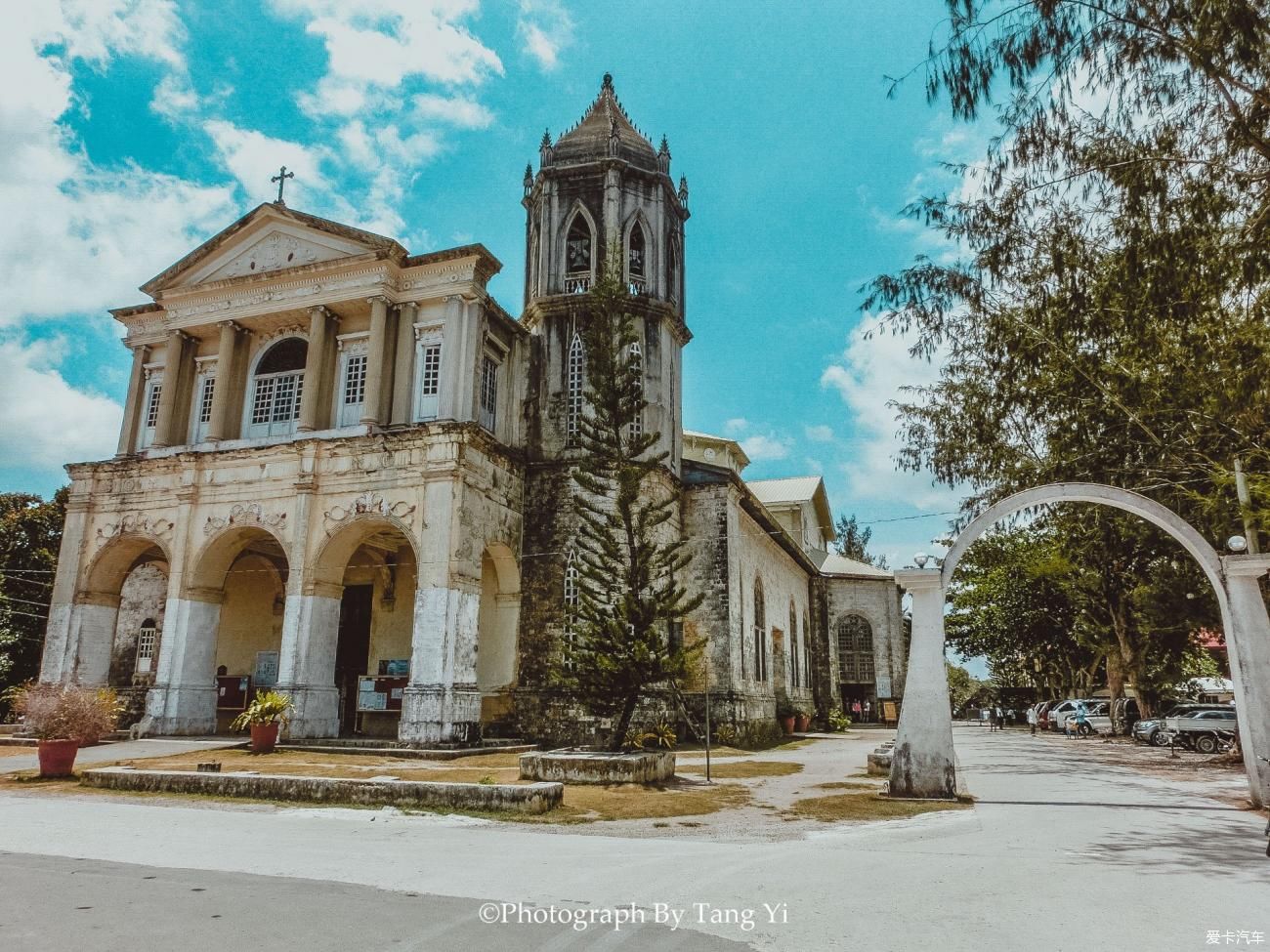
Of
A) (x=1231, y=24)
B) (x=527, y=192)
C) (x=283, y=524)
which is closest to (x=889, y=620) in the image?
(x=527, y=192)

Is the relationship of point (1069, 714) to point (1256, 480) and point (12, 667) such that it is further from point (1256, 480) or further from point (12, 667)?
point (12, 667)

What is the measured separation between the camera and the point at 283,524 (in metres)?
21.0

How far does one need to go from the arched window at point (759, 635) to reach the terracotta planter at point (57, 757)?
61.7ft

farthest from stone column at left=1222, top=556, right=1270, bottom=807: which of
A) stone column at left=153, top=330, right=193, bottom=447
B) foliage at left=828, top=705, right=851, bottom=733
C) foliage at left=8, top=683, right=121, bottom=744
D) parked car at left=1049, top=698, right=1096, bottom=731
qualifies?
foliage at left=828, top=705, right=851, bottom=733

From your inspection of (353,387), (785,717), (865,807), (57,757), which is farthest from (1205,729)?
(57,757)

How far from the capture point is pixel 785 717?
31.1 metres

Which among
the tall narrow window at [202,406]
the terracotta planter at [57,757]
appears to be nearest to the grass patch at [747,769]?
the terracotta planter at [57,757]

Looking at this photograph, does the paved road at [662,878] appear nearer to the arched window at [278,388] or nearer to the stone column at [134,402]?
the arched window at [278,388]

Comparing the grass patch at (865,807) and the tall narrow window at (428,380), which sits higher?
the tall narrow window at (428,380)

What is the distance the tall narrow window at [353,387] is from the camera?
2228 centimetres

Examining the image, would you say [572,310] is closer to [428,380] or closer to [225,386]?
[428,380]

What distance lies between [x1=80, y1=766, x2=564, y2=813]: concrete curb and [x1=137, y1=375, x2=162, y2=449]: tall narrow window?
13.8 meters

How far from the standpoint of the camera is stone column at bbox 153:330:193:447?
77.2 feet

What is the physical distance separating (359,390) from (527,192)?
922 centimetres
